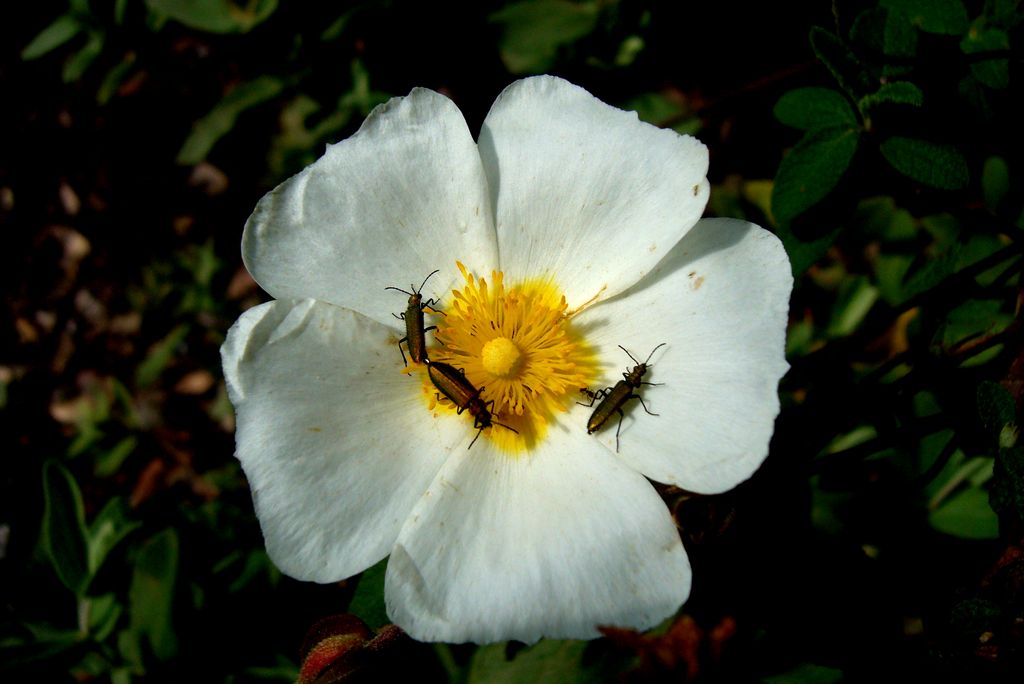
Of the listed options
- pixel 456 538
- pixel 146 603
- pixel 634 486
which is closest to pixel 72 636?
pixel 146 603

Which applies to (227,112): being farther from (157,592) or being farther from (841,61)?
(841,61)

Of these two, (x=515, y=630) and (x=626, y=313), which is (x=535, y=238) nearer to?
(x=626, y=313)

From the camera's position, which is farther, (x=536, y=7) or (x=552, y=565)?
(x=536, y=7)

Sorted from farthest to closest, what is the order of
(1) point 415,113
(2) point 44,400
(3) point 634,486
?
(2) point 44,400, (1) point 415,113, (3) point 634,486

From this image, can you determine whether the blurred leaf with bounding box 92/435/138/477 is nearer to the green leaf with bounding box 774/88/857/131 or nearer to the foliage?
the foliage

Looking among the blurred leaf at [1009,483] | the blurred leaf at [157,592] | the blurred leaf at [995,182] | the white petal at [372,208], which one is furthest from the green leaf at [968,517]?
the blurred leaf at [157,592]

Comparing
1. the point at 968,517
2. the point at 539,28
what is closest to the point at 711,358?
the point at 968,517

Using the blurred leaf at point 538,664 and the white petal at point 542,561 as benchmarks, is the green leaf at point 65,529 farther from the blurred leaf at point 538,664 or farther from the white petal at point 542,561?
the white petal at point 542,561

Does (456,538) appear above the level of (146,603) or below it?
above
